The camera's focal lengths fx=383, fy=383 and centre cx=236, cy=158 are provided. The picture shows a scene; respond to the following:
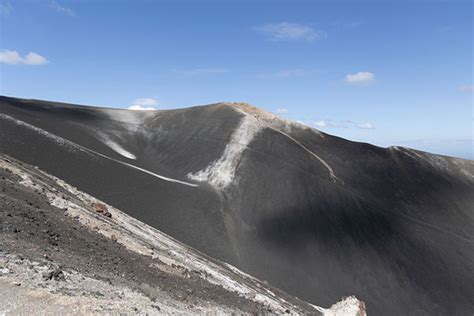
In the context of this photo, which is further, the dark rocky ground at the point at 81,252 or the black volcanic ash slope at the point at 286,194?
the black volcanic ash slope at the point at 286,194

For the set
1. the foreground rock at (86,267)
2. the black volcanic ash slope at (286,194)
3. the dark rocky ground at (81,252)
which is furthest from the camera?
the black volcanic ash slope at (286,194)

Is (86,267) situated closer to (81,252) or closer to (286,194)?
(81,252)

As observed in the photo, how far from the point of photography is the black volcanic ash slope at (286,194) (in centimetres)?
3422

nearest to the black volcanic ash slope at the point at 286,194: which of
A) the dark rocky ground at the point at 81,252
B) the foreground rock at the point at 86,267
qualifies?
the foreground rock at the point at 86,267

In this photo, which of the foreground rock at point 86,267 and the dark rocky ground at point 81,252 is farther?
the dark rocky ground at point 81,252

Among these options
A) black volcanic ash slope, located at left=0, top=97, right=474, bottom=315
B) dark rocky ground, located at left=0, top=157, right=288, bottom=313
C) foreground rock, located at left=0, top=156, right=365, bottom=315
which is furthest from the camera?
black volcanic ash slope, located at left=0, top=97, right=474, bottom=315

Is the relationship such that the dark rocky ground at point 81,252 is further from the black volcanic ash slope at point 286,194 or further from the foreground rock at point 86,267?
the black volcanic ash slope at point 286,194

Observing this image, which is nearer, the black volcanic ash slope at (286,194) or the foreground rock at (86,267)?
the foreground rock at (86,267)

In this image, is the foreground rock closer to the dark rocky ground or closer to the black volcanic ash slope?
the dark rocky ground

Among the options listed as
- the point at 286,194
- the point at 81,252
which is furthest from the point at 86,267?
the point at 286,194

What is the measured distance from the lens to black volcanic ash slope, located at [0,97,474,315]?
34219 millimetres

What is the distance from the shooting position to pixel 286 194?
4438 centimetres

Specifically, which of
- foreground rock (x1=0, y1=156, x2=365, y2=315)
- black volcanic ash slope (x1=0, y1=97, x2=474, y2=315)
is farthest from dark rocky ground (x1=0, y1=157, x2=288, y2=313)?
black volcanic ash slope (x1=0, y1=97, x2=474, y2=315)

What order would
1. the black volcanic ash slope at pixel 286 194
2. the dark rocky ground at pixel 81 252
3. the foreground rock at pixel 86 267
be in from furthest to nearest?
the black volcanic ash slope at pixel 286 194, the dark rocky ground at pixel 81 252, the foreground rock at pixel 86 267
